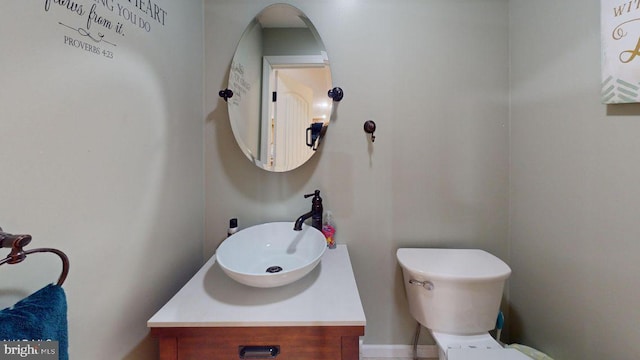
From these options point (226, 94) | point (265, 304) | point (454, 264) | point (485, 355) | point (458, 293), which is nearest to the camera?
point (265, 304)

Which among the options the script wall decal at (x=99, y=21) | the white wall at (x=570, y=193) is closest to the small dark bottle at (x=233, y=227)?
the script wall decal at (x=99, y=21)

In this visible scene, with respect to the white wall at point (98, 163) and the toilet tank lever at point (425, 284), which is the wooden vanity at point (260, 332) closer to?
the white wall at point (98, 163)

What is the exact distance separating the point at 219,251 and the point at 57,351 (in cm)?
47

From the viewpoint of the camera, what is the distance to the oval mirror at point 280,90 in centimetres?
124

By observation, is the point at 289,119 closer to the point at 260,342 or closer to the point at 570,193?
the point at 260,342

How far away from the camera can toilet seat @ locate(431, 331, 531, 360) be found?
0.89 meters

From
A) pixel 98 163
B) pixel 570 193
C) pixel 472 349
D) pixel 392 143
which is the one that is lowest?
pixel 472 349

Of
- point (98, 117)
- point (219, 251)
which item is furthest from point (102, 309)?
point (98, 117)

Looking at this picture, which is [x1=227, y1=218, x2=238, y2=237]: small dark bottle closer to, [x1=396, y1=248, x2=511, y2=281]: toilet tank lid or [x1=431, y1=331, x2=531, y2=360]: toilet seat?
[x1=396, y1=248, x2=511, y2=281]: toilet tank lid

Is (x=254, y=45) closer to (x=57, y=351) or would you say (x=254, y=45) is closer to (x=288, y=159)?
(x=288, y=159)

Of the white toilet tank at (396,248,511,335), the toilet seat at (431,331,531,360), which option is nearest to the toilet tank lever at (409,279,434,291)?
the white toilet tank at (396,248,511,335)

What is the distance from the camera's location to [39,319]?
1.49 ft

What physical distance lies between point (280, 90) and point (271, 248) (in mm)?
828

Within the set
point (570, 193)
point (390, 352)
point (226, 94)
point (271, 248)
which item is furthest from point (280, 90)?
point (390, 352)
